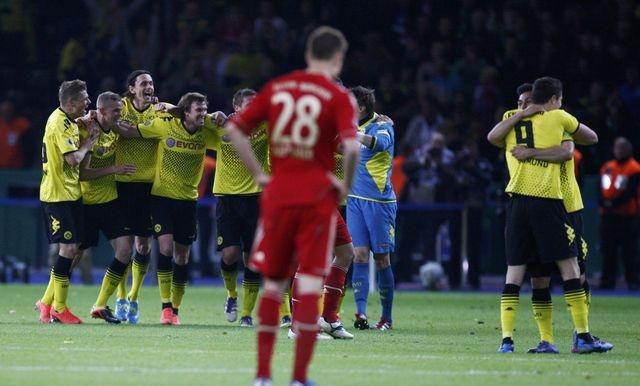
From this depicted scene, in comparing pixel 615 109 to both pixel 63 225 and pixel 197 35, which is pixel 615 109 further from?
pixel 63 225

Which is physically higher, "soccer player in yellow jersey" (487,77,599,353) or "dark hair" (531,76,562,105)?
"dark hair" (531,76,562,105)

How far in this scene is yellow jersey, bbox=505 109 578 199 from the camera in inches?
485

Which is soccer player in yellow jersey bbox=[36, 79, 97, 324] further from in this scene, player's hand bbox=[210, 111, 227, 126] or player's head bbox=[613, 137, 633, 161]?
player's head bbox=[613, 137, 633, 161]

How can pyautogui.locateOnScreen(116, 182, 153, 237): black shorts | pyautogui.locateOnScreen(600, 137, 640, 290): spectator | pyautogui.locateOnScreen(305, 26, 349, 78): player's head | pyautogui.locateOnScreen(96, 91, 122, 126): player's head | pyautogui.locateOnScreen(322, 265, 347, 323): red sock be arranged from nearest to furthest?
pyautogui.locateOnScreen(305, 26, 349, 78): player's head → pyautogui.locateOnScreen(322, 265, 347, 323): red sock → pyautogui.locateOnScreen(96, 91, 122, 126): player's head → pyautogui.locateOnScreen(116, 182, 153, 237): black shorts → pyautogui.locateOnScreen(600, 137, 640, 290): spectator

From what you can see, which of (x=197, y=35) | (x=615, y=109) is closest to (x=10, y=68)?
(x=197, y=35)

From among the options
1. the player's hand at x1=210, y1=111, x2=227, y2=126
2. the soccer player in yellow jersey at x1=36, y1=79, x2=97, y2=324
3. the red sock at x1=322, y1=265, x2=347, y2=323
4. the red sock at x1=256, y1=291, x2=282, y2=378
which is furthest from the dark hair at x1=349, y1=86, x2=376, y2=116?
the red sock at x1=256, y1=291, x2=282, y2=378

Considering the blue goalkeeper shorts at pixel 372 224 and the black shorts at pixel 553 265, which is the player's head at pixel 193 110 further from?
the black shorts at pixel 553 265

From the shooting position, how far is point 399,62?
26391mm

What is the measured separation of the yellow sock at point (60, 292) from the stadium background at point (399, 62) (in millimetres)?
8853

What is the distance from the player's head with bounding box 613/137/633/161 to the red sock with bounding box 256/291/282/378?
561 inches

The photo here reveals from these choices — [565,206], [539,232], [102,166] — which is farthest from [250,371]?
[102,166]

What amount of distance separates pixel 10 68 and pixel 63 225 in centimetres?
1357

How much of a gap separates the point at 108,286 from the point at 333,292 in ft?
9.40

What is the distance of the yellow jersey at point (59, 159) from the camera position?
15.0 m
